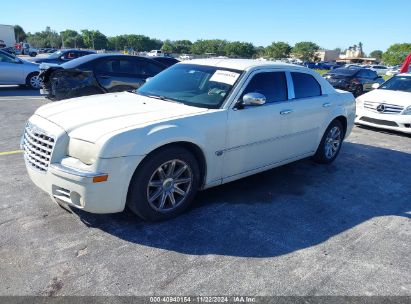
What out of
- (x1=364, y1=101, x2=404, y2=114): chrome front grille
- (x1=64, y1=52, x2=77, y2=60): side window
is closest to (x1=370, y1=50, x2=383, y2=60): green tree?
(x1=64, y1=52, x2=77, y2=60): side window

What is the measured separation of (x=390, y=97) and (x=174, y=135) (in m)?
7.19

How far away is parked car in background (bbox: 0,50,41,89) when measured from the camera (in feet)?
41.1

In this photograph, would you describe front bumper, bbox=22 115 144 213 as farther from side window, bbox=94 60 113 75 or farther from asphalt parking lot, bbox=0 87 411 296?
side window, bbox=94 60 113 75

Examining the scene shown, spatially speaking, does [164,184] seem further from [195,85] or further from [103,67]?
[103,67]

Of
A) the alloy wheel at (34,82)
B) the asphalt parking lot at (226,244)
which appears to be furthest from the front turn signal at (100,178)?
the alloy wheel at (34,82)

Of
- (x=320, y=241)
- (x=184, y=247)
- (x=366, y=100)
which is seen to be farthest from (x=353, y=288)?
(x=366, y=100)

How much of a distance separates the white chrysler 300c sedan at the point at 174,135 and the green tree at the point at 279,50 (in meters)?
117

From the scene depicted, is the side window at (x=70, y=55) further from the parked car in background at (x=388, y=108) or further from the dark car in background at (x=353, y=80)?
the parked car in background at (x=388, y=108)

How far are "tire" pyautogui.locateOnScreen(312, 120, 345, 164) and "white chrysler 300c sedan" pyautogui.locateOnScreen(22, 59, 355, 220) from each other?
311 mm

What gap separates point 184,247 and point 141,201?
611 millimetres

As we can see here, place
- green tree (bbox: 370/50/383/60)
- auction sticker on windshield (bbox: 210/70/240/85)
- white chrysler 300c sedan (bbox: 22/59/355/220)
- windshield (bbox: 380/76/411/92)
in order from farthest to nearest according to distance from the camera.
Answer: green tree (bbox: 370/50/383/60) → windshield (bbox: 380/76/411/92) → auction sticker on windshield (bbox: 210/70/240/85) → white chrysler 300c sedan (bbox: 22/59/355/220)

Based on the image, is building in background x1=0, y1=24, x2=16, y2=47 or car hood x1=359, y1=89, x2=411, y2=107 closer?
car hood x1=359, y1=89, x2=411, y2=107

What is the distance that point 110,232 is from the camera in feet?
11.7

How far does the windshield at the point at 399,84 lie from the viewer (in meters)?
9.51
